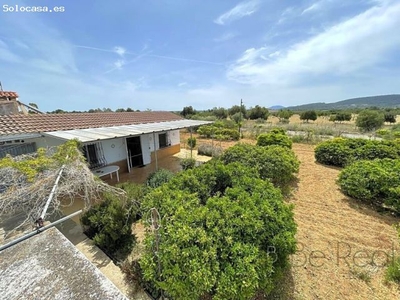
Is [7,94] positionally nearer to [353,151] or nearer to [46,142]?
[46,142]

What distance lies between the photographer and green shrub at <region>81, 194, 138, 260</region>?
4.97 m

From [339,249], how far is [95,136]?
905 cm

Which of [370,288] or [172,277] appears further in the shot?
[370,288]

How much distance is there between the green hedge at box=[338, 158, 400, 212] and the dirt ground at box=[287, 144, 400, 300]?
0.44 m

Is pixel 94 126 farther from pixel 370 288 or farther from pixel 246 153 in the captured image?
pixel 370 288

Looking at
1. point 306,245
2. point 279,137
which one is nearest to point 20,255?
point 306,245

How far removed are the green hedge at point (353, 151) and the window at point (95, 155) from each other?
13089mm

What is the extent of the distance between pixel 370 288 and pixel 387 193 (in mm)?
4304

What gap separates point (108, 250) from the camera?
16.7 feet

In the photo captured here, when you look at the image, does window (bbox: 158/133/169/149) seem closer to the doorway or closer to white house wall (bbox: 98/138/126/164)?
the doorway

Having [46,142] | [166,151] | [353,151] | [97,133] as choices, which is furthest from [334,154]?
[46,142]

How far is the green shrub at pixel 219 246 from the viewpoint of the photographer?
9.71 ft

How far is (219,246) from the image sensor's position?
10.6ft

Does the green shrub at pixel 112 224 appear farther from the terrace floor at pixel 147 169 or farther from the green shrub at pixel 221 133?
the green shrub at pixel 221 133
